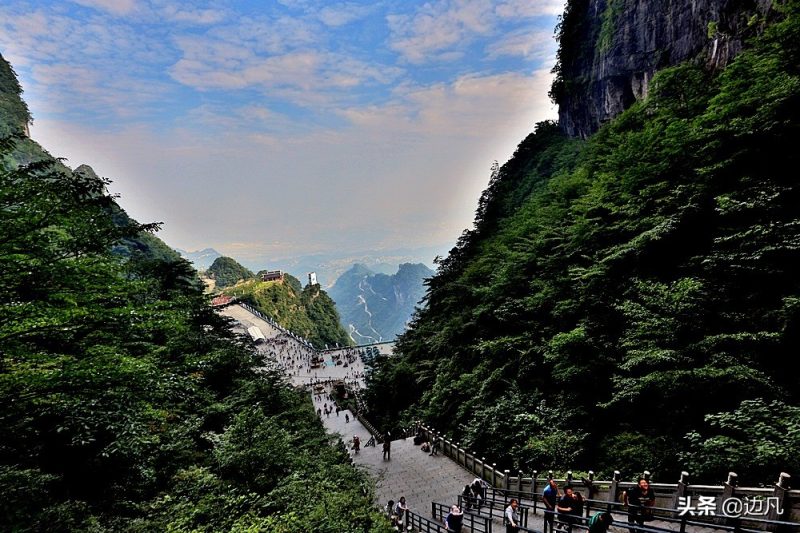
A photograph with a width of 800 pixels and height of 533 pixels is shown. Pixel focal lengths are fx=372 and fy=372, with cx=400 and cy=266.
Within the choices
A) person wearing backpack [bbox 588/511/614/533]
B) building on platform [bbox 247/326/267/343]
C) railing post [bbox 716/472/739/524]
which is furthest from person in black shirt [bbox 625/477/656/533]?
building on platform [bbox 247/326/267/343]

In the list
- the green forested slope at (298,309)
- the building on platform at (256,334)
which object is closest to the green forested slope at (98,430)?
the building on platform at (256,334)

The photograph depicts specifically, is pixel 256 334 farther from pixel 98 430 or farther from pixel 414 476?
pixel 98 430

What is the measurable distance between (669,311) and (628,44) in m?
29.2

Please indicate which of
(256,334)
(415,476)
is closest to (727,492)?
(415,476)

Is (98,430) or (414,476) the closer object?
(98,430)

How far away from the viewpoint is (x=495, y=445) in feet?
45.8

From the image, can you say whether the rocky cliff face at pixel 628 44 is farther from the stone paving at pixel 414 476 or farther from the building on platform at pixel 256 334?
the building on platform at pixel 256 334

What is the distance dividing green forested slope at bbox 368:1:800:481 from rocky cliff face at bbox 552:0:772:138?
80.0 inches

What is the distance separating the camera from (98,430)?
761 centimetres

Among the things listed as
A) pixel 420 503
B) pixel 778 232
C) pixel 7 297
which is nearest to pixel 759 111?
pixel 778 232

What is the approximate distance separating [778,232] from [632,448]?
651 centimetres

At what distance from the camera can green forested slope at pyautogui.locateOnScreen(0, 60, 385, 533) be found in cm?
602

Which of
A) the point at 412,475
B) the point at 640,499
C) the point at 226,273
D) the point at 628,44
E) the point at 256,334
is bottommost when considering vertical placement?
the point at 412,475

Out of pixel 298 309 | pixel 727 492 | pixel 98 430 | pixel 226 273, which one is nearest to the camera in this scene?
pixel 727 492
